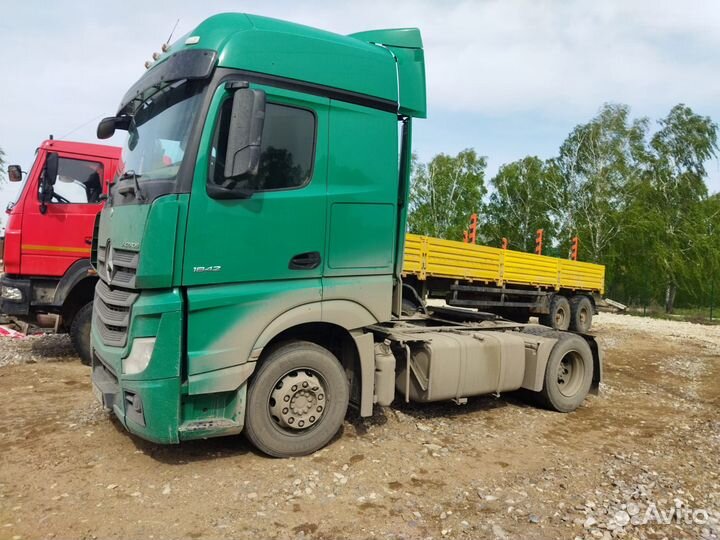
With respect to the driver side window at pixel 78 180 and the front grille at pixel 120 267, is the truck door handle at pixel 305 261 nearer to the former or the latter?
the front grille at pixel 120 267

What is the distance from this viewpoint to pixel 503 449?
4758 millimetres

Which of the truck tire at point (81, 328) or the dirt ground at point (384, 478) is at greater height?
the truck tire at point (81, 328)

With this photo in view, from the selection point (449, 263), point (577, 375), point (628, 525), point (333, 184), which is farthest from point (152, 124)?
point (449, 263)

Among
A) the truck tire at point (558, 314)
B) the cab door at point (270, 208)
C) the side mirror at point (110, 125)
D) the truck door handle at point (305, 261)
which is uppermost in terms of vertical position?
the side mirror at point (110, 125)

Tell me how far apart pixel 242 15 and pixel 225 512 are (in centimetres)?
346

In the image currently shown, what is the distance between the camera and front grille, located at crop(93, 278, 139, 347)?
379 centimetres

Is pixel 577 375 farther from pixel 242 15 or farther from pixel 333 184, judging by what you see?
pixel 242 15

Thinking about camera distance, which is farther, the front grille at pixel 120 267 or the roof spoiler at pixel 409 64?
the roof spoiler at pixel 409 64

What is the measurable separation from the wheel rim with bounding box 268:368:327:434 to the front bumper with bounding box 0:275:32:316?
4.57 meters

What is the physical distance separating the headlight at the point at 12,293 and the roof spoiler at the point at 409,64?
540cm

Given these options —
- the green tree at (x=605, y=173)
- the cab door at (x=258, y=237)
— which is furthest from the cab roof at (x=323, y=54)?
the green tree at (x=605, y=173)

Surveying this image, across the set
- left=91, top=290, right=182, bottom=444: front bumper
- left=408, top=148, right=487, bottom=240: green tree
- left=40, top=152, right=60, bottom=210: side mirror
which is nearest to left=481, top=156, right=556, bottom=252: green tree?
left=408, top=148, right=487, bottom=240: green tree

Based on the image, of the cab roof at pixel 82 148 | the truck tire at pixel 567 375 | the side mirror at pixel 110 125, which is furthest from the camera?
the cab roof at pixel 82 148

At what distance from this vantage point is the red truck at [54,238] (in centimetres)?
694
